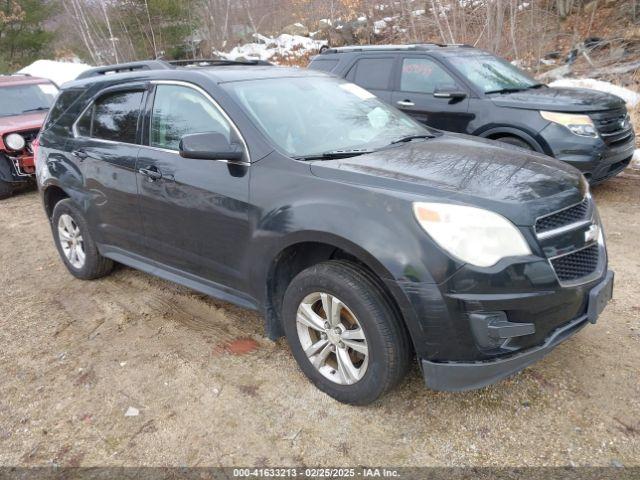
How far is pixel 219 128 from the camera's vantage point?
3217mm

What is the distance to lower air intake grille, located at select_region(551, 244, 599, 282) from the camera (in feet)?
7.97

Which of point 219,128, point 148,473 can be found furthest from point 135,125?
point 148,473

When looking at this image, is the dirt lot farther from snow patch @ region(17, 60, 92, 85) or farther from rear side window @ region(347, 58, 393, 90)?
snow patch @ region(17, 60, 92, 85)

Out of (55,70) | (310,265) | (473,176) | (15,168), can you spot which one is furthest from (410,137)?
(55,70)

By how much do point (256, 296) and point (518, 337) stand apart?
1.50m

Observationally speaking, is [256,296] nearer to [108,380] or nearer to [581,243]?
[108,380]

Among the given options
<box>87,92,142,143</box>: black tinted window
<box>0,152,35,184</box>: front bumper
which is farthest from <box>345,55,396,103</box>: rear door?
<box>0,152,35,184</box>: front bumper

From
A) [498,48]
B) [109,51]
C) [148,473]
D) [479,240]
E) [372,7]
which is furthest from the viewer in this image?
[109,51]

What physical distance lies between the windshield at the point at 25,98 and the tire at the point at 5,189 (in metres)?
1.40

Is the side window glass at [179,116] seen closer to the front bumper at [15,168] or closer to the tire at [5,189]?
the front bumper at [15,168]

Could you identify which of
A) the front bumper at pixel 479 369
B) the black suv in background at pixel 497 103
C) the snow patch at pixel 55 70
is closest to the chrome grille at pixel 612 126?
the black suv in background at pixel 497 103

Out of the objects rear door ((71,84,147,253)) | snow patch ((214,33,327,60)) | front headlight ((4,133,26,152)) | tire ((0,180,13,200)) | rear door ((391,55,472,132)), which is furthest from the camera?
snow patch ((214,33,327,60))

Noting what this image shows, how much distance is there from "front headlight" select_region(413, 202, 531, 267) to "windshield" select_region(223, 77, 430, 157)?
0.98 m

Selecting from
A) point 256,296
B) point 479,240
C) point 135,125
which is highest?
point 135,125
